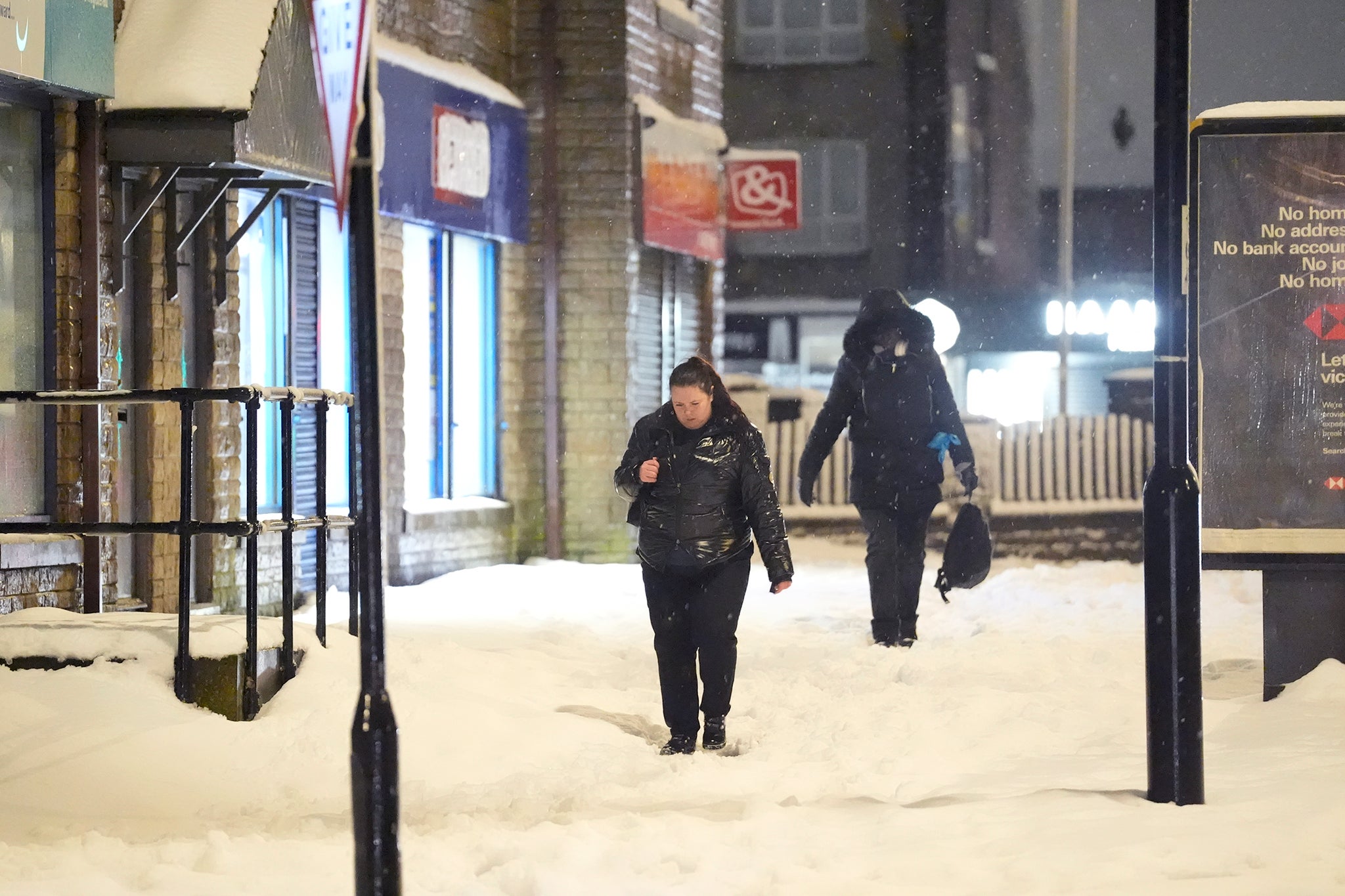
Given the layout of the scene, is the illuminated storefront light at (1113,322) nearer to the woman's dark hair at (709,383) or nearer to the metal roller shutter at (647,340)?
the metal roller shutter at (647,340)

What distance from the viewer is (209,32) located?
987 centimetres

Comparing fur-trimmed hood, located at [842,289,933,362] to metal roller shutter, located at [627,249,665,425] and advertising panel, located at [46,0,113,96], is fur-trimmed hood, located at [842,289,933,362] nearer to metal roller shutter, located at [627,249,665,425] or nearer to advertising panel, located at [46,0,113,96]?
advertising panel, located at [46,0,113,96]

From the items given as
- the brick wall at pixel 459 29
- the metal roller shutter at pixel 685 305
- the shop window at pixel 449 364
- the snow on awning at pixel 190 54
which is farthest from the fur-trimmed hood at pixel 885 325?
the metal roller shutter at pixel 685 305

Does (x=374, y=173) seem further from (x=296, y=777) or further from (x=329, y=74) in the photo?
(x=296, y=777)

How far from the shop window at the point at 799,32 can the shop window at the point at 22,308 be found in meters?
30.9

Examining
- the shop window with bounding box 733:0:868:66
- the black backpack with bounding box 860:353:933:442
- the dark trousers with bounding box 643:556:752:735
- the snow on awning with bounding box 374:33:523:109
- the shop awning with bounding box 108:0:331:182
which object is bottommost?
the dark trousers with bounding box 643:556:752:735

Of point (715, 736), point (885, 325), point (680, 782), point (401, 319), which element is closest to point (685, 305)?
point (401, 319)

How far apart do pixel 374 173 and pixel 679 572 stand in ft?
10.8

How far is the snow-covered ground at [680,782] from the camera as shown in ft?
17.2

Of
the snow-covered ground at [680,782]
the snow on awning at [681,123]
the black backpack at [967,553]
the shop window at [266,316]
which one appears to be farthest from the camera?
the snow on awning at [681,123]

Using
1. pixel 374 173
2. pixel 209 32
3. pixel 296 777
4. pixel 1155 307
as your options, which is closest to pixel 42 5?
pixel 209 32

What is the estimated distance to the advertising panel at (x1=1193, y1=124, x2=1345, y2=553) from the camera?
823 centimetres

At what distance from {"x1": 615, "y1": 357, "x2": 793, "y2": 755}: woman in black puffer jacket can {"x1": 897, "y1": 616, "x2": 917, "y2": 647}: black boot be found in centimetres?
324

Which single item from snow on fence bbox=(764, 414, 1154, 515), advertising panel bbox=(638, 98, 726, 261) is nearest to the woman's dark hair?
advertising panel bbox=(638, 98, 726, 261)
